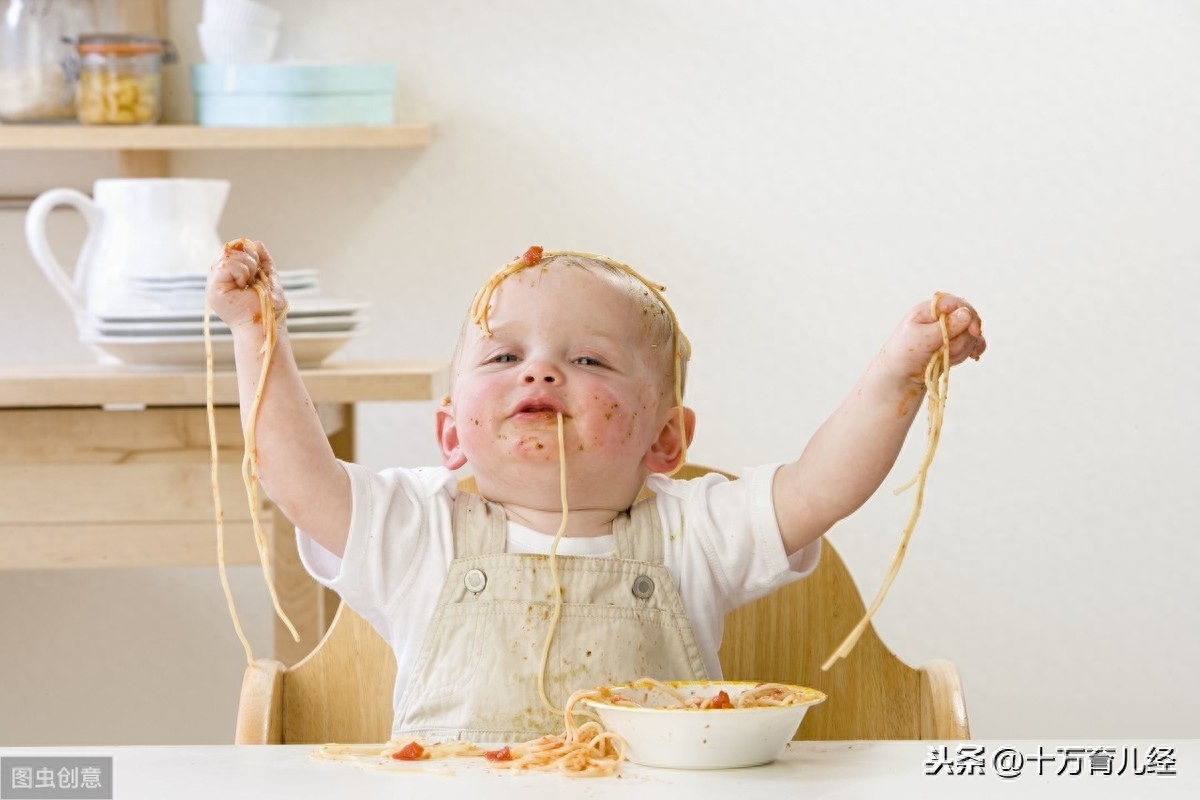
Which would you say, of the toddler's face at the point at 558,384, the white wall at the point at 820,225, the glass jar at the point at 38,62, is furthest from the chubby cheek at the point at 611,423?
the glass jar at the point at 38,62

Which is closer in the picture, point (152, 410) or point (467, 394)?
point (467, 394)

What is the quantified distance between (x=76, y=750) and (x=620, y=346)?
464 millimetres

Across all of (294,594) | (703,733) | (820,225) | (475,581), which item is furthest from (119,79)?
(703,733)

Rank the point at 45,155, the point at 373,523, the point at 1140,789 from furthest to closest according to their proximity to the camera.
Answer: the point at 45,155, the point at 373,523, the point at 1140,789

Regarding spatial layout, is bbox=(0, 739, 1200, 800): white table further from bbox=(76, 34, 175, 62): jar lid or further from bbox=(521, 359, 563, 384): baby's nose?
bbox=(76, 34, 175, 62): jar lid

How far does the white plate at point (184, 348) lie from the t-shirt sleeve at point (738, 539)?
0.70 meters

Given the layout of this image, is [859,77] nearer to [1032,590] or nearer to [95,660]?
[1032,590]

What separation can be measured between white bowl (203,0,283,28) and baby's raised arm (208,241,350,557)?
1084mm

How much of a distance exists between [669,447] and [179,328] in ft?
2.32

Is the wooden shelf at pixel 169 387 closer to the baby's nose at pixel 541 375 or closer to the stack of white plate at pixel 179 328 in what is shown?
the stack of white plate at pixel 179 328

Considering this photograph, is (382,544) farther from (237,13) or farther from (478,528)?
(237,13)

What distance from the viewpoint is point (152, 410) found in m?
1.61

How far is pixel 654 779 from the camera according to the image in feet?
2.43

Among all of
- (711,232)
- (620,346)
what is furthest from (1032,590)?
(620,346)
